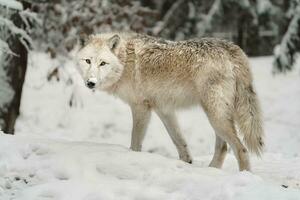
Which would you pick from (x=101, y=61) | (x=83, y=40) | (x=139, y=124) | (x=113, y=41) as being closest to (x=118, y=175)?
(x=139, y=124)

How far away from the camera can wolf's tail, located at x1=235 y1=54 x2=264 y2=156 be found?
5684mm

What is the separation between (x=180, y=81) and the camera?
19.3 ft

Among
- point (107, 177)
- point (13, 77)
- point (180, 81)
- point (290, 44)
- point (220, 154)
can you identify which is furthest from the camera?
point (290, 44)

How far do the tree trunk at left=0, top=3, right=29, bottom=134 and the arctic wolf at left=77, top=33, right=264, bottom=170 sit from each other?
2.77m

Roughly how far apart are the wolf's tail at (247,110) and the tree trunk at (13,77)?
4554 mm

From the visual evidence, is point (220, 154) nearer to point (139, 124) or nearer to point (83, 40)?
point (139, 124)

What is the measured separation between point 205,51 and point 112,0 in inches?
207

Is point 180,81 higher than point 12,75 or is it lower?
higher

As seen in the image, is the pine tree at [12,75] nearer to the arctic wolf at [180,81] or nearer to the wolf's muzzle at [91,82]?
the arctic wolf at [180,81]

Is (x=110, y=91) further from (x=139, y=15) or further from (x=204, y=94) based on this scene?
(x=139, y=15)

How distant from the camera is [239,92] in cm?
577

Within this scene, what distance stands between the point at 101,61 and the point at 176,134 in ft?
4.49

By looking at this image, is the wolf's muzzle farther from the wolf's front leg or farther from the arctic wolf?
the wolf's front leg

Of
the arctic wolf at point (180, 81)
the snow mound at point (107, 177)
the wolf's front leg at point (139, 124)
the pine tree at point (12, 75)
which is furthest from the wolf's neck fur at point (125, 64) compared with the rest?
the pine tree at point (12, 75)
